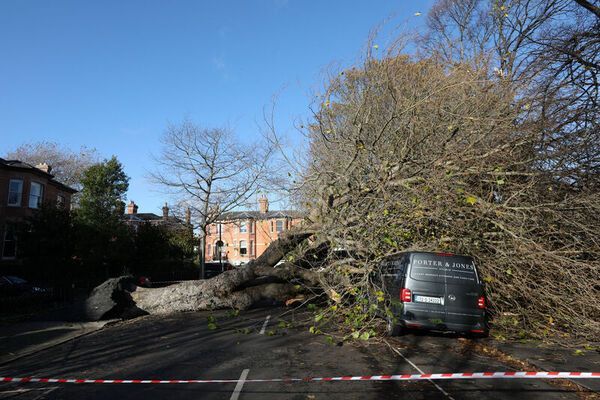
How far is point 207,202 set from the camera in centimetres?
3244

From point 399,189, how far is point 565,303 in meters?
4.23

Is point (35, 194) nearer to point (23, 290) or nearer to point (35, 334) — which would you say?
point (23, 290)

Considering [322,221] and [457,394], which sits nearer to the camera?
[457,394]

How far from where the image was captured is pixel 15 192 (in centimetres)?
2830

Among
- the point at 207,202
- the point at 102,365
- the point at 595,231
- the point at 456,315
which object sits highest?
the point at 207,202

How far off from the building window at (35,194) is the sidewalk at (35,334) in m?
19.8

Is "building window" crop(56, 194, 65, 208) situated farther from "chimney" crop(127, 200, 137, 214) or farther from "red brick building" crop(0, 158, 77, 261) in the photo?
"chimney" crop(127, 200, 137, 214)

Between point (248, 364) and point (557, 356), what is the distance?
17.7 feet

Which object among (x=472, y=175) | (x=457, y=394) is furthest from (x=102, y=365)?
(x=472, y=175)

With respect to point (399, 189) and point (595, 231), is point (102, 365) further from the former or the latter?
point (595, 231)

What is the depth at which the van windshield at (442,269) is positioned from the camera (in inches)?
341

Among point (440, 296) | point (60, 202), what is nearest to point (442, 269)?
point (440, 296)

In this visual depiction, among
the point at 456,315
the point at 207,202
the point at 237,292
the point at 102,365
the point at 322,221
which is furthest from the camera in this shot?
the point at 207,202

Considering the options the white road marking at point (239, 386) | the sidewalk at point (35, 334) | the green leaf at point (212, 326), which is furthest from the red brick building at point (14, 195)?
the white road marking at point (239, 386)
